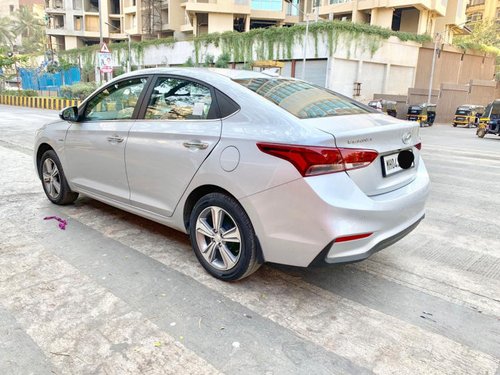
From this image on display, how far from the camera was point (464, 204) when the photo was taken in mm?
5859

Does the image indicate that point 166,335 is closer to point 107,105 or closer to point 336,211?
point 336,211

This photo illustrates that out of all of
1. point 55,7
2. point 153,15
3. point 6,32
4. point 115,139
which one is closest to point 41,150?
point 115,139

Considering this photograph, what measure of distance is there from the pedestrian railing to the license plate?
25.4 m

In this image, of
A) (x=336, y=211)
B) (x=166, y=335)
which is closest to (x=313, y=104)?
(x=336, y=211)

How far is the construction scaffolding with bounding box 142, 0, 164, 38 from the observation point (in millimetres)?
49438

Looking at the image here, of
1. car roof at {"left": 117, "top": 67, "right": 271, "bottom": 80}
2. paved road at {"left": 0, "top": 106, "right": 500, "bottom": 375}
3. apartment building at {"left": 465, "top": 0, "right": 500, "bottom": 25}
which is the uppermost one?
apartment building at {"left": 465, "top": 0, "right": 500, "bottom": 25}

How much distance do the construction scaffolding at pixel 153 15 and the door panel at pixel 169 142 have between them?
49.9 meters

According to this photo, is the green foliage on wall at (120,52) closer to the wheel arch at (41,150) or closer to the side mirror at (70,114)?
the wheel arch at (41,150)

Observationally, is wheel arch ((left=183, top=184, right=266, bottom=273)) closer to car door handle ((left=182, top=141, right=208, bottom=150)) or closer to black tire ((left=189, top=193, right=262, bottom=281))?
black tire ((left=189, top=193, right=262, bottom=281))

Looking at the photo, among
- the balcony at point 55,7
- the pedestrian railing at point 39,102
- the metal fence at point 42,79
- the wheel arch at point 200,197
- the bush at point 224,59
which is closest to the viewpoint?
the wheel arch at point 200,197

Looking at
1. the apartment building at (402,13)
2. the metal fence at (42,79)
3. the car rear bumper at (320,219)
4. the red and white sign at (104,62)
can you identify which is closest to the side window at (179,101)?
the car rear bumper at (320,219)

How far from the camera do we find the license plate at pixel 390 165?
3048mm

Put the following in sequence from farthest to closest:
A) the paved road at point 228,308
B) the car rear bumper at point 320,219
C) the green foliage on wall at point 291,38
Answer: the green foliage on wall at point 291,38 < the car rear bumper at point 320,219 < the paved road at point 228,308

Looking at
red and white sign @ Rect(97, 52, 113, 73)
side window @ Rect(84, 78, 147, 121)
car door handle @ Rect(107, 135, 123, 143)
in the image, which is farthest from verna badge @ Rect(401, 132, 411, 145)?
red and white sign @ Rect(97, 52, 113, 73)
